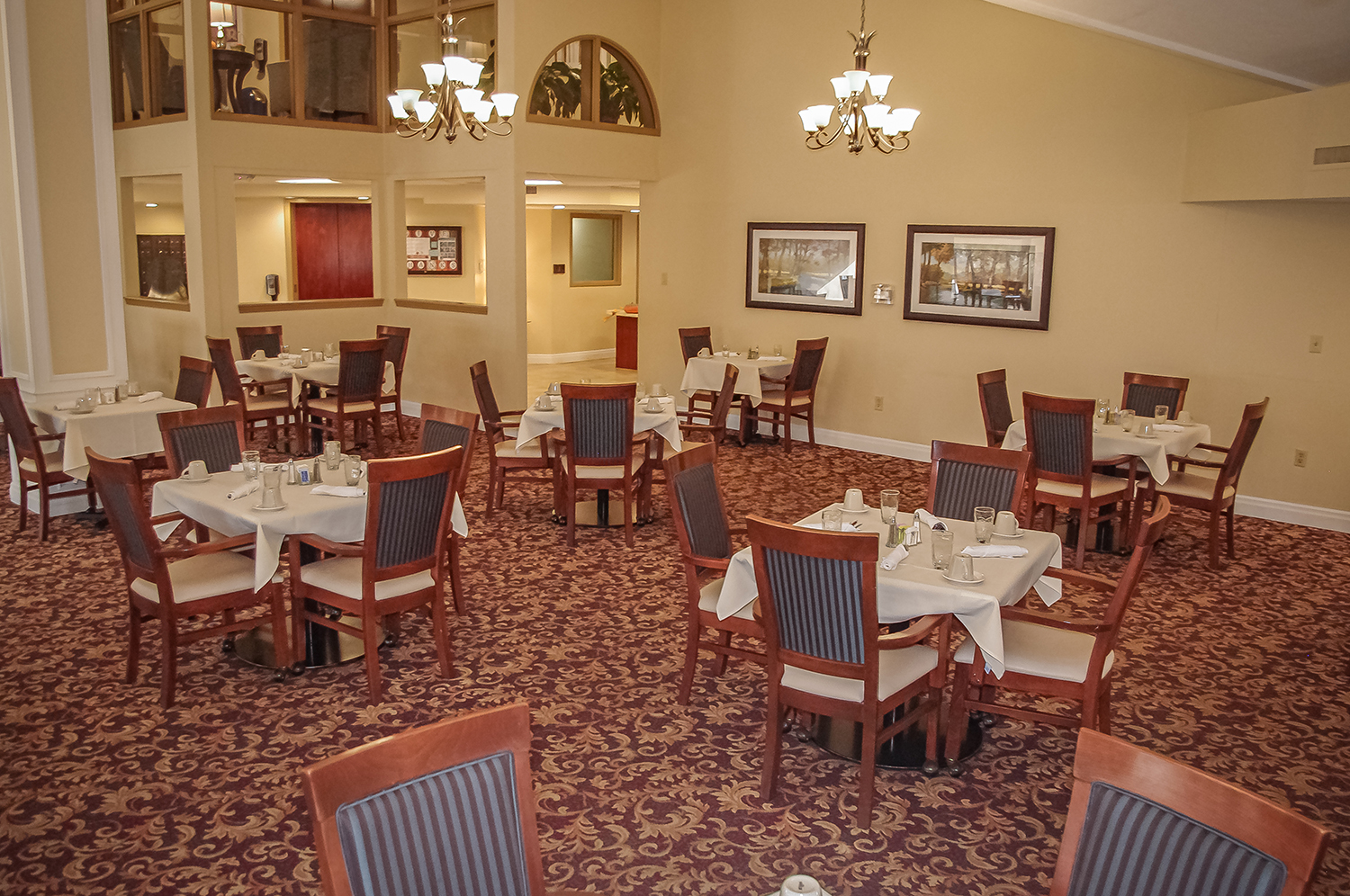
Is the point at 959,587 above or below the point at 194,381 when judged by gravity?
below

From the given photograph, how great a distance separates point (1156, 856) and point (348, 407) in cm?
794

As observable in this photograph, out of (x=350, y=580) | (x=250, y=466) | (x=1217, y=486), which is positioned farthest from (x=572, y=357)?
(x=350, y=580)

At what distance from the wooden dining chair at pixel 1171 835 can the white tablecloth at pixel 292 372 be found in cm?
809

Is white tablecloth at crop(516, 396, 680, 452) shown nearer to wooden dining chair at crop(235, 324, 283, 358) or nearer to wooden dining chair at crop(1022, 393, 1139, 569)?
wooden dining chair at crop(1022, 393, 1139, 569)

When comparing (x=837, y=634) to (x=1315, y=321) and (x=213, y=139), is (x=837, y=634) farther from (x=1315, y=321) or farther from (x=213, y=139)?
(x=213, y=139)

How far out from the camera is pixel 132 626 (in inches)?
181

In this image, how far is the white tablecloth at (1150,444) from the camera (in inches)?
259

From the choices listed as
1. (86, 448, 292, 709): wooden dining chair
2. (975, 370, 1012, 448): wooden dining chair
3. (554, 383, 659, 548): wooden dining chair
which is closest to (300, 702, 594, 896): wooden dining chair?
(86, 448, 292, 709): wooden dining chair

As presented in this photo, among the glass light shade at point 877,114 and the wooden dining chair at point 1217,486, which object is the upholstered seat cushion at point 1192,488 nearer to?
the wooden dining chair at point 1217,486

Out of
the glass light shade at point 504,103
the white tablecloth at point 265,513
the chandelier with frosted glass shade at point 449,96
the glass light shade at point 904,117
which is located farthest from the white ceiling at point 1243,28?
the white tablecloth at point 265,513

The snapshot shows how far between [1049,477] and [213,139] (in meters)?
8.01

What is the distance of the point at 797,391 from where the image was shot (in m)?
9.77

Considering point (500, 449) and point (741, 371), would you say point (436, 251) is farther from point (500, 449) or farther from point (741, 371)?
point (500, 449)

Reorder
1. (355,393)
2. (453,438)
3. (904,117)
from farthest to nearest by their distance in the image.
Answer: (355,393) → (904,117) → (453,438)
